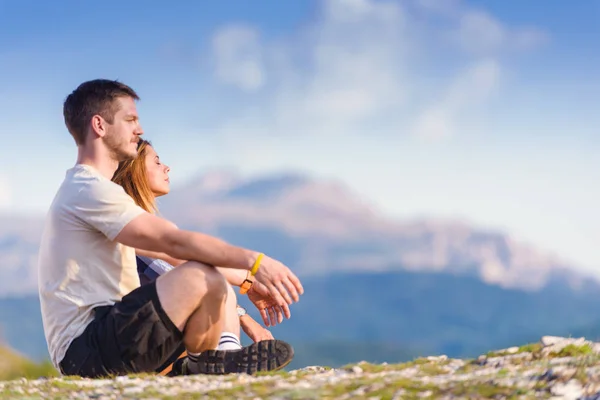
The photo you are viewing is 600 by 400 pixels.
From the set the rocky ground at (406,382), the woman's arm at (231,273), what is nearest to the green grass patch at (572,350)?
the rocky ground at (406,382)

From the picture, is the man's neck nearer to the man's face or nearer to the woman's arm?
the man's face

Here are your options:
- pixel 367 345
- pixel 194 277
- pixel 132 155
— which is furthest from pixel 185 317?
pixel 367 345

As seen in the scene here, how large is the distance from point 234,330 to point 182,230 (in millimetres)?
1446

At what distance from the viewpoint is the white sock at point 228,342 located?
693 cm

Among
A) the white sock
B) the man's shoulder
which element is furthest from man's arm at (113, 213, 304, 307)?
the white sock

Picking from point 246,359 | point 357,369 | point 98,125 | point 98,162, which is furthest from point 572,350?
point 98,125

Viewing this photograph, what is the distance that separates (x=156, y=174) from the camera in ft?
27.3

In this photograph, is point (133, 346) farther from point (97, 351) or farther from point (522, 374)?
point (522, 374)

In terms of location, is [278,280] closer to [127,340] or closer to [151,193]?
[127,340]

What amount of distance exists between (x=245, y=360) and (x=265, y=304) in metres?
0.70

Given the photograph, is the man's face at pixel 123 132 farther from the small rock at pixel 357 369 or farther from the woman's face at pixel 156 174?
the small rock at pixel 357 369

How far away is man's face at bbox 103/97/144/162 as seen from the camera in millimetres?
6633

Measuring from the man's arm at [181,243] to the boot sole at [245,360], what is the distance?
3.53 feet

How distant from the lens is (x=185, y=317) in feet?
20.5
